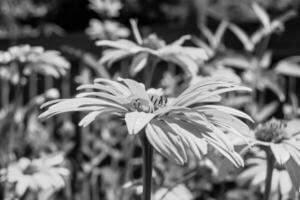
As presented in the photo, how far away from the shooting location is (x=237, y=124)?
68 cm

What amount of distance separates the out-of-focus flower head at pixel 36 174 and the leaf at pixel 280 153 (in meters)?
0.40

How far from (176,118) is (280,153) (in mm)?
158

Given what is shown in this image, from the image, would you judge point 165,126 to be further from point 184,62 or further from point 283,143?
point 184,62

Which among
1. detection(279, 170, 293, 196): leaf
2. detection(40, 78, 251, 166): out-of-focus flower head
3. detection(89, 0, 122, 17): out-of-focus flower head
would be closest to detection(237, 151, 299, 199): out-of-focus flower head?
detection(279, 170, 293, 196): leaf

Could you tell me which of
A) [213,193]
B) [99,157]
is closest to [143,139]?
[99,157]

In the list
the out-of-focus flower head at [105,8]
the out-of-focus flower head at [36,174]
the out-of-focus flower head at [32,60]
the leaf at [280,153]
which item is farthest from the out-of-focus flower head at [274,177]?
the out-of-focus flower head at [105,8]

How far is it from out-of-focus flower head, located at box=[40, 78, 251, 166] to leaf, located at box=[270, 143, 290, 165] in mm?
68

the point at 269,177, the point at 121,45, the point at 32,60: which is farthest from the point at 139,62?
the point at 269,177

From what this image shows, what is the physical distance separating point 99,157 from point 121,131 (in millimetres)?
286

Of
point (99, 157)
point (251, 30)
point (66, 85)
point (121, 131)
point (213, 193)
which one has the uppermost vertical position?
point (251, 30)

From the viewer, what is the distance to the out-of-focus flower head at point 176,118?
58 centimetres

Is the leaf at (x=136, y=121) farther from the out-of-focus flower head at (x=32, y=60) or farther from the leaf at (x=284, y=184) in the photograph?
the out-of-focus flower head at (x=32, y=60)

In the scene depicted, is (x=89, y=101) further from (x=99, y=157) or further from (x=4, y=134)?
(x=99, y=157)

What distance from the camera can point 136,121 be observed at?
580 millimetres
